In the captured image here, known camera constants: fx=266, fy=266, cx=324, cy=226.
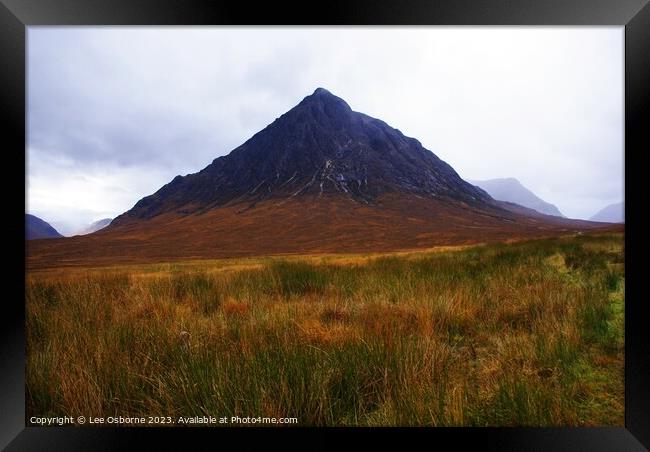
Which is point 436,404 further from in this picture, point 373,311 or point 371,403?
point 373,311

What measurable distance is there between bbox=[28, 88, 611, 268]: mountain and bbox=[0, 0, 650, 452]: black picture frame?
0.85 meters

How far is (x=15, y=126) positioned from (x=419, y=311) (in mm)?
3597

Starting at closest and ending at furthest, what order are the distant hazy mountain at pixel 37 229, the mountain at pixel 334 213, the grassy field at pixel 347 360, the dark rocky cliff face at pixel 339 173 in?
the grassy field at pixel 347 360, the distant hazy mountain at pixel 37 229, the mountain at pixel 334 213, the dark rocky cliff face at pixel 339 173

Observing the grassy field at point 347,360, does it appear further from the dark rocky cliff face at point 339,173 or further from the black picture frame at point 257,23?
Answer: the dark rocky cliff face at point 339,173

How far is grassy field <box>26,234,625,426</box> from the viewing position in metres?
1.65

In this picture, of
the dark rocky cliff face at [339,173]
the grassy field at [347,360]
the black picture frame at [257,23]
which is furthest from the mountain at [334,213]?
the grassy field at [347,360]

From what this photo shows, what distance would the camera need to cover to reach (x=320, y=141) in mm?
40281

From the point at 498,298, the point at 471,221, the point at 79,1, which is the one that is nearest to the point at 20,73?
the point at 79,1

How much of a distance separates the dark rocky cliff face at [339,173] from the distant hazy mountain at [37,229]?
775cm

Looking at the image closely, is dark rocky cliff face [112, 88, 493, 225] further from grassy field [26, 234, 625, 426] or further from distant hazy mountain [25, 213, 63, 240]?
grassy field [26, 234, 625, 426]

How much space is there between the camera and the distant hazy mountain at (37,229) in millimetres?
Answer: 1988

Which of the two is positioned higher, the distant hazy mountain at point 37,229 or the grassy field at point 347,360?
the distant hazy mountain at point 37,229

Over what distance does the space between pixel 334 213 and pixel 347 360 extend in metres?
18.3

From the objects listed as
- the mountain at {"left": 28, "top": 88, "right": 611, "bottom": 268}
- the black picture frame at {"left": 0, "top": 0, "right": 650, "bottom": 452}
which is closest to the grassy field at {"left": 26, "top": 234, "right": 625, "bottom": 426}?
the black picture frame at {"left": 0, "top": 0, "right": 650, "bottom": 452}
